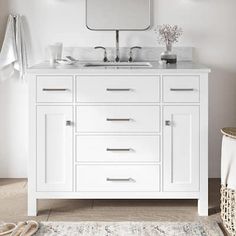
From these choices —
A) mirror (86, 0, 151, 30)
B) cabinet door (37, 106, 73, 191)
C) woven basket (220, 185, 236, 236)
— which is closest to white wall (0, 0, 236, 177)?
mirror (86, 0, 151, 30)

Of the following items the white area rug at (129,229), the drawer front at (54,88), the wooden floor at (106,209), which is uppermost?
the drawer front at (54,88)

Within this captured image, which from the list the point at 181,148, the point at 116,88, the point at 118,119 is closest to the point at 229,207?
the point at 181,148

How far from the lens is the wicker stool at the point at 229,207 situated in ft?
9.63

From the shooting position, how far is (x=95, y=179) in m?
3.30

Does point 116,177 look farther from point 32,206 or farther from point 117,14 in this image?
point 117,14

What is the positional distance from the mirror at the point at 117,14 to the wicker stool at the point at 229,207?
1275 mm

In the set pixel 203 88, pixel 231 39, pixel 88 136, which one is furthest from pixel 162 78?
pixel 231 39

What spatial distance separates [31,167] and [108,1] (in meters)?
1.40

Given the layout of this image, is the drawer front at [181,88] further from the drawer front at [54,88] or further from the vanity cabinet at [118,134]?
the drawer front at [54,88]

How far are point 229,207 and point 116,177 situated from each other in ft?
2.31

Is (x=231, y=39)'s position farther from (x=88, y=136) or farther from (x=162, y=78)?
(x=88, y=136)

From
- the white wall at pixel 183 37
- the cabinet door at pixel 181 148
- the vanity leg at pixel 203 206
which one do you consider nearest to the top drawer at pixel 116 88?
the cabinet door at pixel 181 148

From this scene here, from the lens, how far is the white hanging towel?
9.65ft

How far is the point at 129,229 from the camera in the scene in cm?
302
